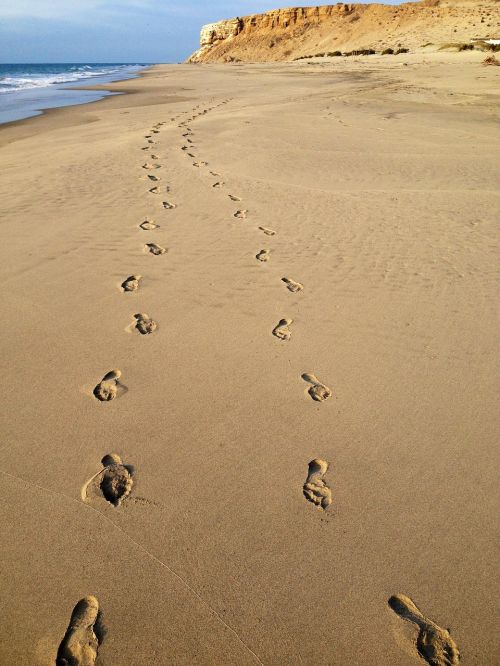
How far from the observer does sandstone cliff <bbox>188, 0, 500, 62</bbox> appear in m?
31.6

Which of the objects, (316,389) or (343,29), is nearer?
(316,389)

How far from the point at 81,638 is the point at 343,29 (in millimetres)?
56665

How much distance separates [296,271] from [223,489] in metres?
1.81

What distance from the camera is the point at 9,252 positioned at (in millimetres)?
3186

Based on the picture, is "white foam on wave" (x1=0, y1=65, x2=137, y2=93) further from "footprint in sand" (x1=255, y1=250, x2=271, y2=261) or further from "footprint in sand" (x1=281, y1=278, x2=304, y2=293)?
"footprint in sand" (x1=281, y1=278, x2=304, y2=293)

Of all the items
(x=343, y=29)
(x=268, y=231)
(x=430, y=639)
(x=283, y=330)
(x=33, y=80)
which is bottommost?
(x=430, y=639)

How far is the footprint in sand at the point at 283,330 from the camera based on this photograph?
2.35 m

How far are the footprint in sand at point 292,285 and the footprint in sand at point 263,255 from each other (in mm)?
342

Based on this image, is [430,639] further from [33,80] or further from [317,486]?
[33,80]

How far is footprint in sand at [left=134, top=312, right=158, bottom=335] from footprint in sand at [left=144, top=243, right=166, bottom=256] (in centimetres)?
88

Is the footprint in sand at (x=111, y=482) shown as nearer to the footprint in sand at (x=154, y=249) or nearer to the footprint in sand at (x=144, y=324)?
the footprint in sand at (x=144, y=324)

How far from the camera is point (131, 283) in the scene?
2.84 meters

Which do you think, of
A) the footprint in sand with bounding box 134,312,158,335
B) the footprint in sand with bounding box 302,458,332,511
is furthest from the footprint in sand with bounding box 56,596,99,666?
the footprint in sand with bounding box 134,312,158,335

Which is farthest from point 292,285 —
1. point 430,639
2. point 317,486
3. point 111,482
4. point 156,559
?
point 430,639
